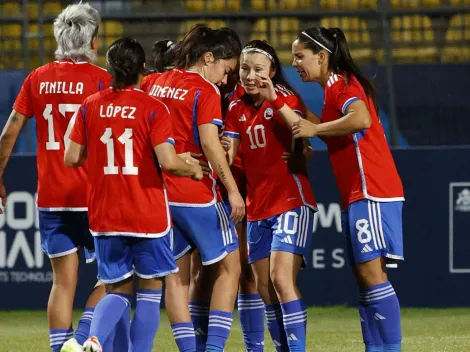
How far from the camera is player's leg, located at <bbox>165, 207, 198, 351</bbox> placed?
615 cm

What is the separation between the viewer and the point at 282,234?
21.0 feet

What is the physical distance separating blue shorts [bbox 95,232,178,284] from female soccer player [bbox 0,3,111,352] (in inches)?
27.0

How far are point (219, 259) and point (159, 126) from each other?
1.02m

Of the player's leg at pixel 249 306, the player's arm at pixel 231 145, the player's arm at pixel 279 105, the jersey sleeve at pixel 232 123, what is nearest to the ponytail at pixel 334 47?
the player's arm at pixel 279 105

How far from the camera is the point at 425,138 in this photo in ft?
35.1

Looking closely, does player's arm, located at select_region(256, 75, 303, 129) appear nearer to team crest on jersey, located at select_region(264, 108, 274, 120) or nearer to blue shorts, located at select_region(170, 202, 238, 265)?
team crest on jersey, located at select_region(264, 108, 274, 120)

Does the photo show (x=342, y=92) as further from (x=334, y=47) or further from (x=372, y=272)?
(x=372, y=272)

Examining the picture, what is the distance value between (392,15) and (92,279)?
165 inches

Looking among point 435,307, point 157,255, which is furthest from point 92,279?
point 157,255

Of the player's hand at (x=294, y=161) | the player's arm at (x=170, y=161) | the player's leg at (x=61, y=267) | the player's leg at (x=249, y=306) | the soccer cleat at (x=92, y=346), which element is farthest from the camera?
the player's leg at (x=249, y=306)

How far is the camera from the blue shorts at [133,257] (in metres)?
5.74

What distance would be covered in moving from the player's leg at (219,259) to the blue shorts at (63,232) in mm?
721

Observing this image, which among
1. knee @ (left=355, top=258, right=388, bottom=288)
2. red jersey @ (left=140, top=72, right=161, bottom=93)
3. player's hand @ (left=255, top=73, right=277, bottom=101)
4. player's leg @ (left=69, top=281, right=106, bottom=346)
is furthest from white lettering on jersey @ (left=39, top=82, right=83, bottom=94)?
knee @ (left=355, top=258, right=388, bottom=288)

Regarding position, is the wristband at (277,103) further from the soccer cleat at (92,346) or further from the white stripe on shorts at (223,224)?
the soccer cleat at (92,346)
